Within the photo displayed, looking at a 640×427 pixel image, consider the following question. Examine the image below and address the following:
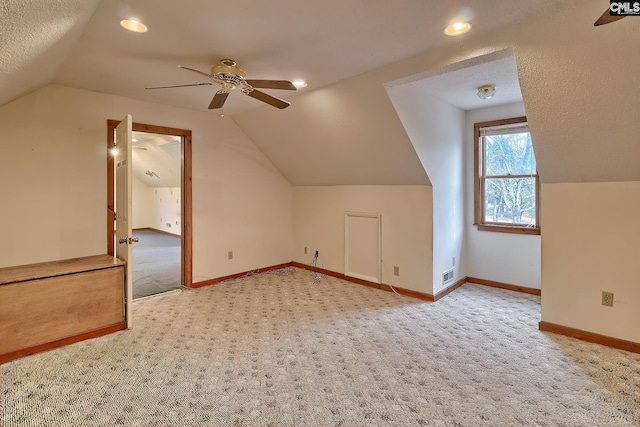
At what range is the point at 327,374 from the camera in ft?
7.27

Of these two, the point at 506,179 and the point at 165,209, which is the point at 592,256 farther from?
the point at 165,209

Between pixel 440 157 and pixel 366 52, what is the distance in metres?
1.88

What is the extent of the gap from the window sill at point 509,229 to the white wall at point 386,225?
3.72 feet

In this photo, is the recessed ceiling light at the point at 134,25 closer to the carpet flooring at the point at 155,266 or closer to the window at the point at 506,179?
the carpet flooring at the point at 155,266

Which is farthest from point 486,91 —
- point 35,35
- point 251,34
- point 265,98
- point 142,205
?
point 142,205

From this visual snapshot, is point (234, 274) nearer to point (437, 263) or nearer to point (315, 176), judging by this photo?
point (315, 176)

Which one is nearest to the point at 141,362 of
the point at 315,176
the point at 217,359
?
the point at 217,359

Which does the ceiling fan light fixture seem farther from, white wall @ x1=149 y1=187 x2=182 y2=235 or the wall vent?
white wall @ x1=149 y1=187 x2=182 y2=235

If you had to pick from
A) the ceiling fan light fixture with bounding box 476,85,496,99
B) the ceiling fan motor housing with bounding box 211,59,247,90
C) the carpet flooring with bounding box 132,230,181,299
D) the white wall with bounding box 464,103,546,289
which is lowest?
the carpet flooring with bounding box 132,230,181,299

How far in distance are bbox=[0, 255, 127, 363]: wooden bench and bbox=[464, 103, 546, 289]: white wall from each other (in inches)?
171

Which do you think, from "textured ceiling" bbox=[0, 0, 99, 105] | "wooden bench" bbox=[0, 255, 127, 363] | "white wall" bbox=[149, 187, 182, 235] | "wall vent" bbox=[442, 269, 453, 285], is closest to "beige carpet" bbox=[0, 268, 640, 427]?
"wooden bench" bbox=[0, 255, 127, 363]

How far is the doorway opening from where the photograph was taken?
3968mm

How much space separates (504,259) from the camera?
4.17m

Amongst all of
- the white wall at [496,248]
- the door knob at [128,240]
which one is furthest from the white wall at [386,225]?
the door knob at [128,240]
